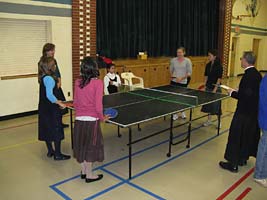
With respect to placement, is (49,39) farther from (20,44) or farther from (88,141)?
(88,141)

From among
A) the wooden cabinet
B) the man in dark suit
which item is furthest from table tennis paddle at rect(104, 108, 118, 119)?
the wooden cabinet

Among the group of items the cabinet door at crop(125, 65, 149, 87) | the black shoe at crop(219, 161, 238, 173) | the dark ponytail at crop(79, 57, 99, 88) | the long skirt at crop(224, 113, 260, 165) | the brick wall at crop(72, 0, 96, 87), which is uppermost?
the brick wall at crop(72, 0, 96, 87)

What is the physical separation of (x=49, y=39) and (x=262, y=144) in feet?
15.6

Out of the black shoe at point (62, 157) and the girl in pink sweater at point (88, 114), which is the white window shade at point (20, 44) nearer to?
the black shoe at point (62, 157)

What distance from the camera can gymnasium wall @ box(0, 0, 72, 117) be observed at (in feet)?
18.0

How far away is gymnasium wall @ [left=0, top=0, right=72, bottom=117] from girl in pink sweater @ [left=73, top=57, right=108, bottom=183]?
322 cm

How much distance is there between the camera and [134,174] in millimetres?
3479

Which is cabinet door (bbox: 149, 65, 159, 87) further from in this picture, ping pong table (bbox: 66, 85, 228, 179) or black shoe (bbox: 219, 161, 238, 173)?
black shoe (bbox: 219, 161, 238, 173)

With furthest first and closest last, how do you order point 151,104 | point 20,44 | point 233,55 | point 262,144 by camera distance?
1. point 233,55
2. point 20,44
3. point 151,104
4. point 262,144

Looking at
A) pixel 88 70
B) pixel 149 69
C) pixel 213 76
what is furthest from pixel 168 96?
pixel 149 69

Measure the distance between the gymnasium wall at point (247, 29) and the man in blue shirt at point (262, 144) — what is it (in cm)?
998

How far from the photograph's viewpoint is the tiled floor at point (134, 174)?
3.03 meters

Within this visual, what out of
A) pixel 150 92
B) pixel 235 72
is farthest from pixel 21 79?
pixel 235 72

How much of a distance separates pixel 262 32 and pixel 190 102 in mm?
12783
